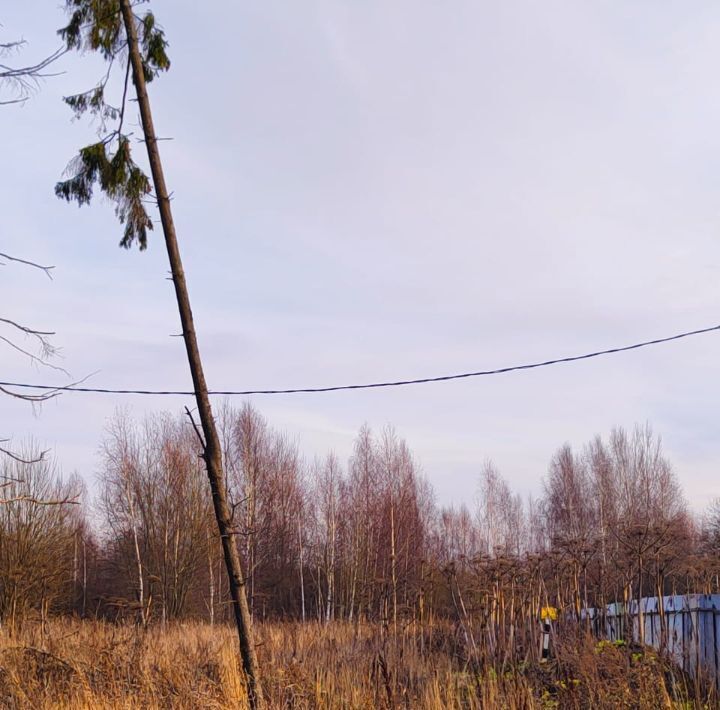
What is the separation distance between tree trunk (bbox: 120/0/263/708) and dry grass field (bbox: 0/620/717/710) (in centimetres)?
60

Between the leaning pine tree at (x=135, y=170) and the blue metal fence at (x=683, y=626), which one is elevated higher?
the leaning pine tree at (x=135, y=170)

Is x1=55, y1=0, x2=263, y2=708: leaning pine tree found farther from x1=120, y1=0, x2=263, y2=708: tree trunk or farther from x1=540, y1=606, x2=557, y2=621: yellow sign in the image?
x1=540, y1=606, x2=557, y2=621: yellow sign

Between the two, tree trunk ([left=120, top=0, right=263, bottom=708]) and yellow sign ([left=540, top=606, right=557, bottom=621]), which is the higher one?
tree trunk ([left=120, top=0, right=263, bottom=708])

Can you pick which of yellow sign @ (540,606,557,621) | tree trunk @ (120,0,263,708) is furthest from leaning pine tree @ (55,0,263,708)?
yellow sign @ (540,606,557,621)

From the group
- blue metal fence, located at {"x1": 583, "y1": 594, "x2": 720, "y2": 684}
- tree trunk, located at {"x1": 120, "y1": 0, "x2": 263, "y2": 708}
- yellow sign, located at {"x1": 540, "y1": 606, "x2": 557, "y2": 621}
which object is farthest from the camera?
yellow sign, located at {"x1": 540, "y1": 606, "x2": 557, "y2": 621}

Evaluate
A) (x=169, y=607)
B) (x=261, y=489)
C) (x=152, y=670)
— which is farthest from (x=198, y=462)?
(x=152, y=670)

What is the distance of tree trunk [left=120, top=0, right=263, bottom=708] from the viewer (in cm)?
818

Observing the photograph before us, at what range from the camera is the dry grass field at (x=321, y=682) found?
7.92 meters

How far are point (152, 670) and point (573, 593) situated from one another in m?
6.82

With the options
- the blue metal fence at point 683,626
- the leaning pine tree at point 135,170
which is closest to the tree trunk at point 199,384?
the leaning pine tree at point 135,170

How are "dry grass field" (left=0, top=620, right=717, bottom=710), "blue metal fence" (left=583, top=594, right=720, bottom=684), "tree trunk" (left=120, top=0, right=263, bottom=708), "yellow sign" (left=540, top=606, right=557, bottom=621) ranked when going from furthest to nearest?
"yellow sign" (left=540, top=606, right=557, bottom=621)
"blue metal fence" (left=583, top=594, right=720, bottom=684)
"tree trunk" (left=120, top=0, right=263, bottom=708)
"dry grass field" (left=0, top=620, right=717, bottom=710)

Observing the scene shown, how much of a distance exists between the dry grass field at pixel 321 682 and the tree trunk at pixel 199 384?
604mm

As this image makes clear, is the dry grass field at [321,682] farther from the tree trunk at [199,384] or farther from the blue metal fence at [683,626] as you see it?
the tree trunk at [199,384]

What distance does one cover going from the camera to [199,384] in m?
8.47
